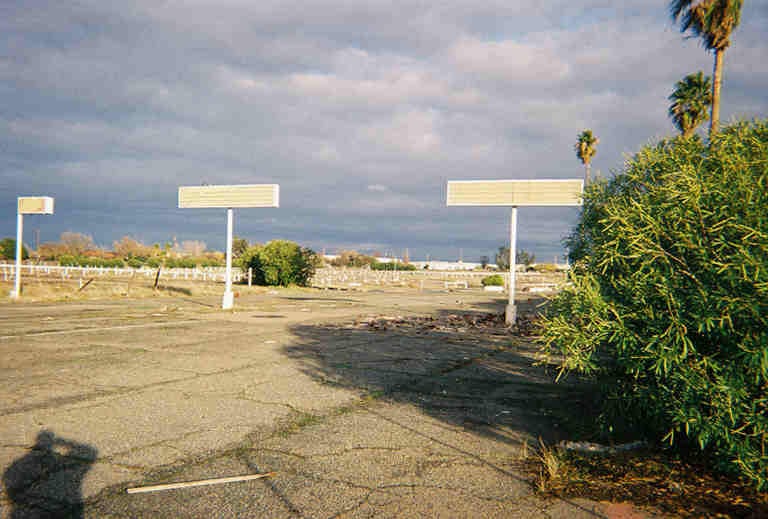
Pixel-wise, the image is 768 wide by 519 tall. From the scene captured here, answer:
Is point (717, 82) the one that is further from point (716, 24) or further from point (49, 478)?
point (49, 478)

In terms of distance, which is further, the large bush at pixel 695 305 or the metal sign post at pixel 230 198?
→ the metal sign post at pixel 230 198

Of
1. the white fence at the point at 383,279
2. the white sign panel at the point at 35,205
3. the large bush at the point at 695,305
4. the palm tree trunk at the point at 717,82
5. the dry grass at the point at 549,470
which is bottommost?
the white fence at the point at 383,279

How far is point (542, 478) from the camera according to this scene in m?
4.17

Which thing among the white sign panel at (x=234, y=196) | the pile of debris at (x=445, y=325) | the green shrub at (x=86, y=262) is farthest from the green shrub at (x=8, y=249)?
the pile of debris at (x=445, y=325)

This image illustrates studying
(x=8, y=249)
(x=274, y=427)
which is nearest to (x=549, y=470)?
(x=274, y=427)

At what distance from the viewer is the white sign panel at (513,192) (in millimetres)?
17188

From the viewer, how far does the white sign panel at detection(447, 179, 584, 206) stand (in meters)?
17.2

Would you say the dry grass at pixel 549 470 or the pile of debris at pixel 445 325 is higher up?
the dry grass at pixel 549 470

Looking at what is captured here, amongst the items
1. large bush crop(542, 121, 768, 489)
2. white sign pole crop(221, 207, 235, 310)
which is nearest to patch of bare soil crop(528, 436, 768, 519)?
large bush crop(542, 121, 768, 489)

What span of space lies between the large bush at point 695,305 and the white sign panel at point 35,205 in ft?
79.9

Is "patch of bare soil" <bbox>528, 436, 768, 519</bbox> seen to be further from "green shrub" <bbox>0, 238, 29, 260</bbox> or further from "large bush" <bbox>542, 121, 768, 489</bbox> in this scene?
"green shrub" <bbox>0, 238, 29, 260</bbox>

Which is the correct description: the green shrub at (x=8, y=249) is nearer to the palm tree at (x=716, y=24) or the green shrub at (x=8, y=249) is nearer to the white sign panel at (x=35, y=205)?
the white sign panel at (x=35, y=205)

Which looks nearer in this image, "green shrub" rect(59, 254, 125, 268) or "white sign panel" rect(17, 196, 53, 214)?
"white sign panel" rect(17, 196, 53, 214)

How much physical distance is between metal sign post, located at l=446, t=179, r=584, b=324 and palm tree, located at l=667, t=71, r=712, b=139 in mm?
16626
